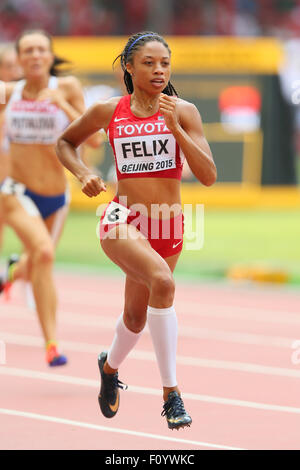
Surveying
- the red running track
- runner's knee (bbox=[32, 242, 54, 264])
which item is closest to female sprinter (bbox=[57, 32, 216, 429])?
the red running track

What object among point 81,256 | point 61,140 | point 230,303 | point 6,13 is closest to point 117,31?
point 6,13

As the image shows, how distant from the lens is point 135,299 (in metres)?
5.76

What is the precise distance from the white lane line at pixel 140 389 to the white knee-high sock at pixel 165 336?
1.12m

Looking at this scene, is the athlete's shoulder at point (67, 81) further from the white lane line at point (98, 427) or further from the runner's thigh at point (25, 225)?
the white lane line at point (98, 427)

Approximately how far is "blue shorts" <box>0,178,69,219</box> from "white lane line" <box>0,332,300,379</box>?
1.23 m

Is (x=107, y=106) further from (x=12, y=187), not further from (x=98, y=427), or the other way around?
(x=12, y=187)

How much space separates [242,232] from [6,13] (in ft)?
50.6

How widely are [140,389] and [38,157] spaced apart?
2.15 m

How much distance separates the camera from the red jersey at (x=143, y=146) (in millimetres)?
5551

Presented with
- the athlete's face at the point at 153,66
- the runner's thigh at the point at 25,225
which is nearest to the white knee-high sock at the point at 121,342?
the athlete's face at the point at 153,66

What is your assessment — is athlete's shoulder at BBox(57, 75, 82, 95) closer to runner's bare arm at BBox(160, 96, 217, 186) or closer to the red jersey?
the red jersey

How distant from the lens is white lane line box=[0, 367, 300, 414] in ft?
20.9

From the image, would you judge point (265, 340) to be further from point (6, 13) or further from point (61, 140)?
point (6, 13)

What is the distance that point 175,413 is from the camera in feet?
17.4
